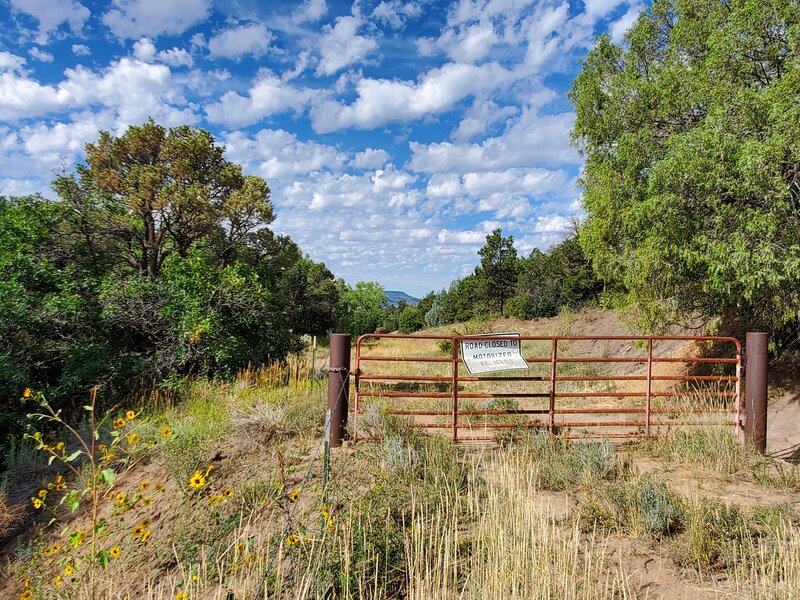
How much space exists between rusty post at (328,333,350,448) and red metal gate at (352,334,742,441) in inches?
8.8

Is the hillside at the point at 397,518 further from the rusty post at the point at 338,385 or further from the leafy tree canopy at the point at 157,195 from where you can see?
the leafy tree canopy at the point at 157,195

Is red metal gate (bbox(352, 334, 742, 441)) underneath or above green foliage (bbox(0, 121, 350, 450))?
underneath

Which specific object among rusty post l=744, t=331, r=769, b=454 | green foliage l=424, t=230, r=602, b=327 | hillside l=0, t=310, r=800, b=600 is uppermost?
green foliage l=424, t=230, r=602, b=327

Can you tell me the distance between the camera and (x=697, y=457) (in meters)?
5.77

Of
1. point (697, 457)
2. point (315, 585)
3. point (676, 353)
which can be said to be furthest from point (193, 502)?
point (676, 353)

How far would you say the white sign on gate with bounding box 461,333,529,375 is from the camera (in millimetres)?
6242

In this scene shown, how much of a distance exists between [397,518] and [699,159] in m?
8.35

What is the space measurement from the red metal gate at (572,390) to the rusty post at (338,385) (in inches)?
8.8

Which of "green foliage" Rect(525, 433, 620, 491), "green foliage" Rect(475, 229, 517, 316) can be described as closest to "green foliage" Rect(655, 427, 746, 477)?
"green foliage" Rect(525, 433, 620, 491)

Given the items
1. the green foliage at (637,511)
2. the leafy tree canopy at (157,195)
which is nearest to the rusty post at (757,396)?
the green foliage at (637,511)

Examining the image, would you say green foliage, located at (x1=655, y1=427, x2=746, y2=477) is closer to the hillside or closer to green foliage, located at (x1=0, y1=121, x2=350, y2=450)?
the hillside

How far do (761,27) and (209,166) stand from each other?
1424cm

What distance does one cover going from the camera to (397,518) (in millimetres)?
3994

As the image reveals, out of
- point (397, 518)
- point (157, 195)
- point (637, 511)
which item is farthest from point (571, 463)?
point (157, 195)
